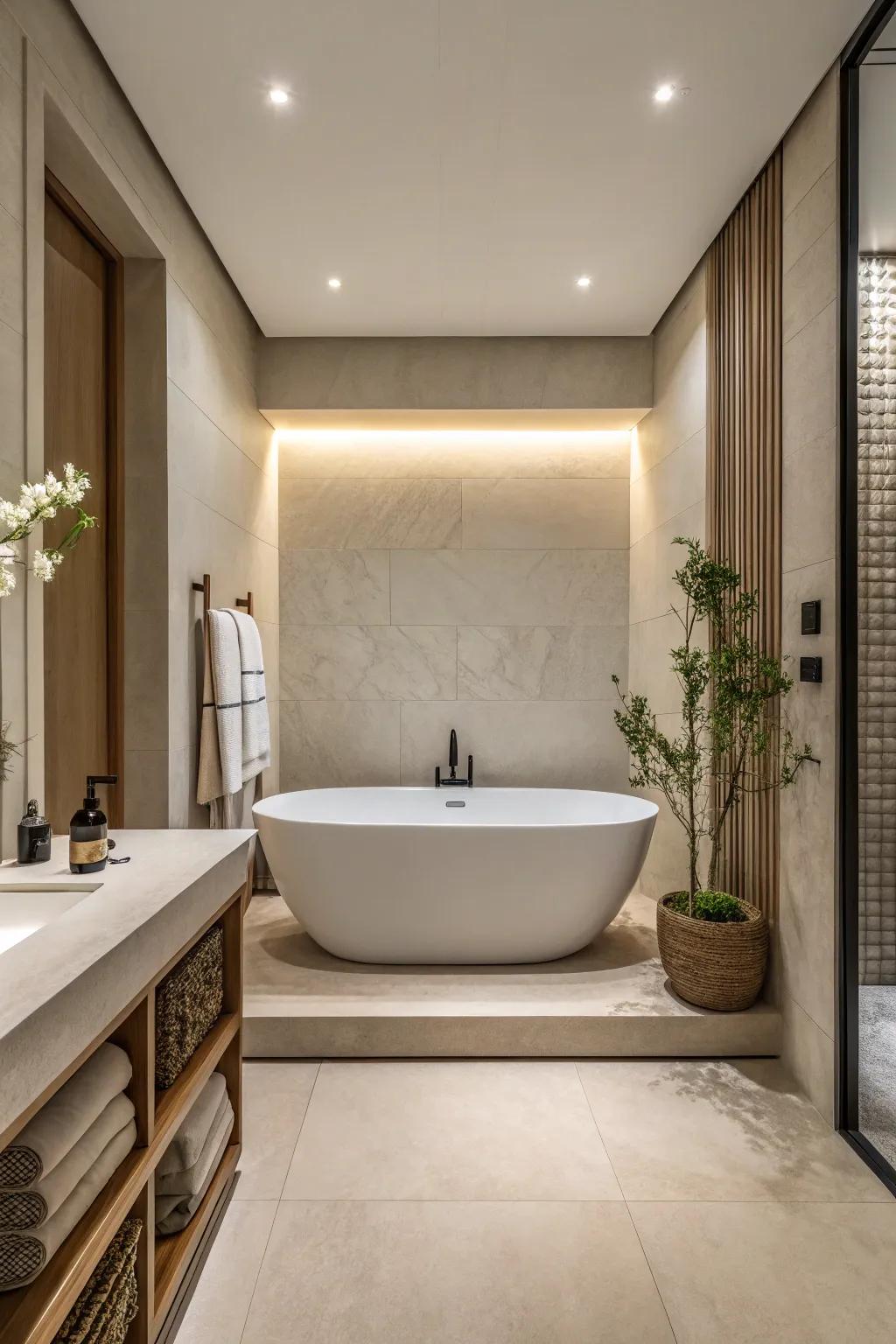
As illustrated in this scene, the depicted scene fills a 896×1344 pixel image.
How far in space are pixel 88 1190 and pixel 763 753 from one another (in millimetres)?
2157

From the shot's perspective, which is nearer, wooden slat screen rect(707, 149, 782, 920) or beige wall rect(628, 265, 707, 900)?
wooden slat screen rect(707, 149, 782, 920)

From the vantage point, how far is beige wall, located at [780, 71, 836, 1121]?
2.09 m

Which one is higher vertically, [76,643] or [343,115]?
[343,115]

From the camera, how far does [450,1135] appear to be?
2018 millimetres

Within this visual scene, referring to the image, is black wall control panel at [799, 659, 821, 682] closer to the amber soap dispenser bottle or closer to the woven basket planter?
the woven basket planter

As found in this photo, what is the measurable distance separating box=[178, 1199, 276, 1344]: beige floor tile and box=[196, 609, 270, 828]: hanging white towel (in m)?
1.37

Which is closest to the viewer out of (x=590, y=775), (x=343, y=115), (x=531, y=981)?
(x=343, y=115)

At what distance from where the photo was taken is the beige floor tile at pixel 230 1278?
141 cm

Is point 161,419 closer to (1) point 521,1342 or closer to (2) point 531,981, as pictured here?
(2) point 531,981

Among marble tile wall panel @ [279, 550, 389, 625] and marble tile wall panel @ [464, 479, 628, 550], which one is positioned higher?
marble tile wall panel @ [464, 479, 628, 550]

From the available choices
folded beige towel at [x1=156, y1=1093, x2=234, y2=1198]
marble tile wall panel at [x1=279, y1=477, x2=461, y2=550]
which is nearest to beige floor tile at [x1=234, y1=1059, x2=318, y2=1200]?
folded beige towel at [x1=156, y1=1093, x2=234, y2=1198]

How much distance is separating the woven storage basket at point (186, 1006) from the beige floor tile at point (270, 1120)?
18.3 inches

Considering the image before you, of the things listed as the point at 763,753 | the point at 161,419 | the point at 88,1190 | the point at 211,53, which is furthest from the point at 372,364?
the point at 88,1190

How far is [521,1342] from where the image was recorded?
1.39 metres
